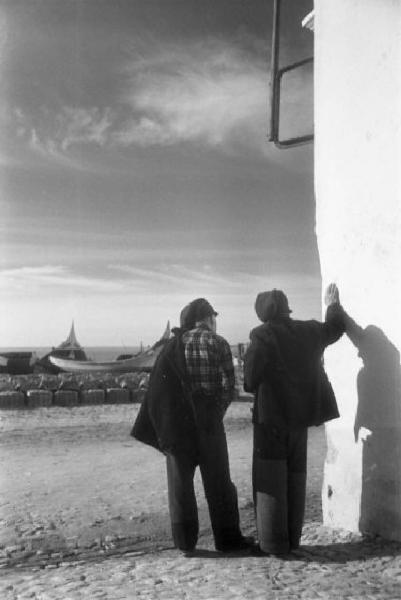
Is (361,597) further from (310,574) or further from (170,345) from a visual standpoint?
(170,345)

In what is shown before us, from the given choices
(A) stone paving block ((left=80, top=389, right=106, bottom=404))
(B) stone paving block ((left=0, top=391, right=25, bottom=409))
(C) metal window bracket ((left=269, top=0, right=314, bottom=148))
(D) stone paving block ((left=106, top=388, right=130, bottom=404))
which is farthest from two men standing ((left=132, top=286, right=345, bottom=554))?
(D) stone paving block ((left=106, top=388, right=130, bottom=404))

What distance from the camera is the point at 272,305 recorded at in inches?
156

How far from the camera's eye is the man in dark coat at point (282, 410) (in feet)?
12.4

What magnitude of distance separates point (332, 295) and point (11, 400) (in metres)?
9.26

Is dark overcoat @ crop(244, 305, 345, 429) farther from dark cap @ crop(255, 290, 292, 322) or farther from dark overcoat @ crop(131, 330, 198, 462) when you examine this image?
dark overcoat @ crop(131, 330, 198, 462)

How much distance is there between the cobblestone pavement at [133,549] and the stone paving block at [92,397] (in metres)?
5.42

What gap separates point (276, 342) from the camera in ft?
12.6

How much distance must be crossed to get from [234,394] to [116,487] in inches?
93.7

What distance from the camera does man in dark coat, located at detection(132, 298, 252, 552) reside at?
3943 millimetres

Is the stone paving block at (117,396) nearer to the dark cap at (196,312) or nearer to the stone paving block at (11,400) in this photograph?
the stone paving block at (11,400)

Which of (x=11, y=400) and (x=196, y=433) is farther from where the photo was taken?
(x=11, y=400)

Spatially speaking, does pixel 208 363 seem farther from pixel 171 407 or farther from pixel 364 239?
pixel 364 239

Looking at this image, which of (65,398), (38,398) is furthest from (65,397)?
(38,398)

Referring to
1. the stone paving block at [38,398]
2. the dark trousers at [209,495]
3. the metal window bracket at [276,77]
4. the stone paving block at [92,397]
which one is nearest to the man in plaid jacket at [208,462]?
the dark trousers at [209,495]
